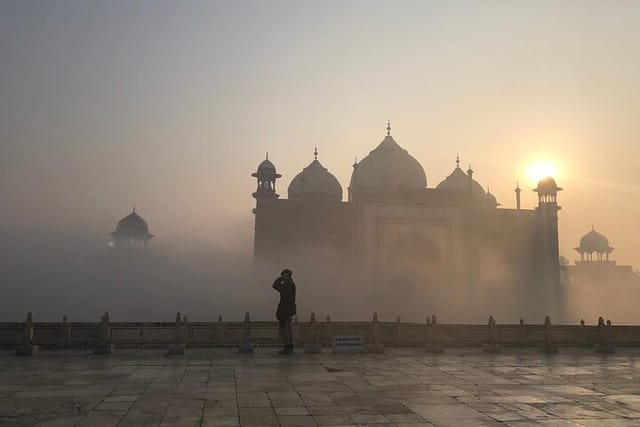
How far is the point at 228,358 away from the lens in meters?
11.3

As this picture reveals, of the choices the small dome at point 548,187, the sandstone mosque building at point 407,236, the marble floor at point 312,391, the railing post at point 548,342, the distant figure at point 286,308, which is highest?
the small dome at point 548,187

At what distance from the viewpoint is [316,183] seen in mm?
43312

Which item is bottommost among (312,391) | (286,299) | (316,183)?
(312,391)

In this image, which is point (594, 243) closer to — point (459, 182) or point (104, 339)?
point (459, 182)

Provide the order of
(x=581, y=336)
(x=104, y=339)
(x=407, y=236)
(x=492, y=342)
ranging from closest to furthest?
(x=104, y=339) → (x=492, y=342) → (x=581, y=336) → (x=407, y=236)

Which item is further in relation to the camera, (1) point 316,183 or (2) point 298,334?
(1) point 316,183

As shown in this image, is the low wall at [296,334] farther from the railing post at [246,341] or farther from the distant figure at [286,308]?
the distant figure at [286,308]

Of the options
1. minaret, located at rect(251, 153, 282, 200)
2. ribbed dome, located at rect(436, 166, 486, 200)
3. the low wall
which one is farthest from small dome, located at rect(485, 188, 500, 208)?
the low wall

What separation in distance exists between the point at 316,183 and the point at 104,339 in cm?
3158

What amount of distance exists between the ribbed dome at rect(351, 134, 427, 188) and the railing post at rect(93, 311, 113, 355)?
29.3 metres

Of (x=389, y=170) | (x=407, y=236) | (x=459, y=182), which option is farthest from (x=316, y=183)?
(x=459, y=182)

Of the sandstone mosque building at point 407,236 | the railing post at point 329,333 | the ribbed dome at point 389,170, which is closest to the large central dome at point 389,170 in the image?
the ribbed dome at point 389,170

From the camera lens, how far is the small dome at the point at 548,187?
42938mm

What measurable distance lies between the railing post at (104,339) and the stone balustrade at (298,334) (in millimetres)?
22
